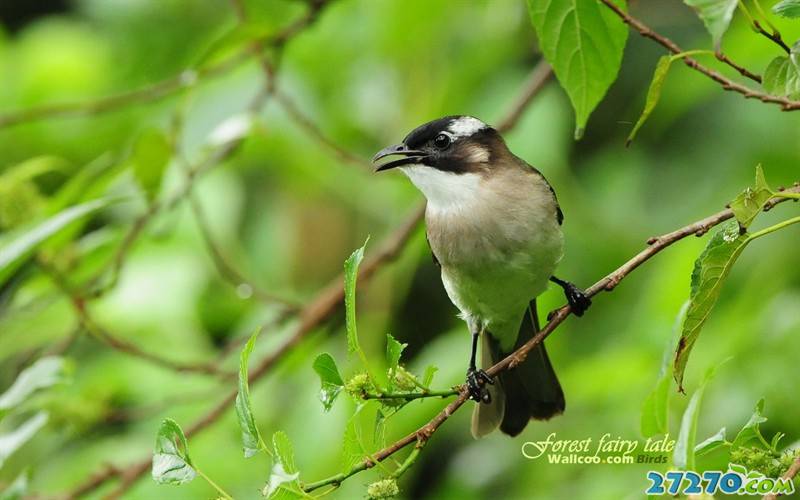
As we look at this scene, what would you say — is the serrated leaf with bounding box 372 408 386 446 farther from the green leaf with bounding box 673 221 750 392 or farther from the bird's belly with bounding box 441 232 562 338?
the bird's belly with bounding box 441 232 562 338

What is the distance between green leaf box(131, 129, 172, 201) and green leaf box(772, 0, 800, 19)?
2172 millimetres

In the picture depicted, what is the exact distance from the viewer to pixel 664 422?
1645 mm

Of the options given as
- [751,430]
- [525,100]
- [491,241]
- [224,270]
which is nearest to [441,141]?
[491,241]

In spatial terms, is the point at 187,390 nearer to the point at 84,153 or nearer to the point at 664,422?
the point at 84,153

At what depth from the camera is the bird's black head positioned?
3.26m

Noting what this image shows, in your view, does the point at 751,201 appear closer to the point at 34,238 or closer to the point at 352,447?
the point at 352,447

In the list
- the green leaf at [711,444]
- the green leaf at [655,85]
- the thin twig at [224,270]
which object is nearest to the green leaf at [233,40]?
the thin twig at [224,270]

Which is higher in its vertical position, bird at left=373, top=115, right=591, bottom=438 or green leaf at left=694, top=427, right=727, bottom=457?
green leaf at left=694, top=427, right=727, bottom=457

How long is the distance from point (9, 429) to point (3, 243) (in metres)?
1.28

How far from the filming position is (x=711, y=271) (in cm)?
186

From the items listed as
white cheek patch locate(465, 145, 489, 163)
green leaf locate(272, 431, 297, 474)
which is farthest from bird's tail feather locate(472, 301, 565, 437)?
green leaf locate(272, 431, 297, 474)

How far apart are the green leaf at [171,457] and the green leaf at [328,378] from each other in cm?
27

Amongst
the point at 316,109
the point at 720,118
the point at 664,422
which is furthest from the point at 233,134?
the point at 720,118

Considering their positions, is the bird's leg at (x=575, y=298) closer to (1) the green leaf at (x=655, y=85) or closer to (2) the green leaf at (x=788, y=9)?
(1) the green leaf at (x=655, y=85)
